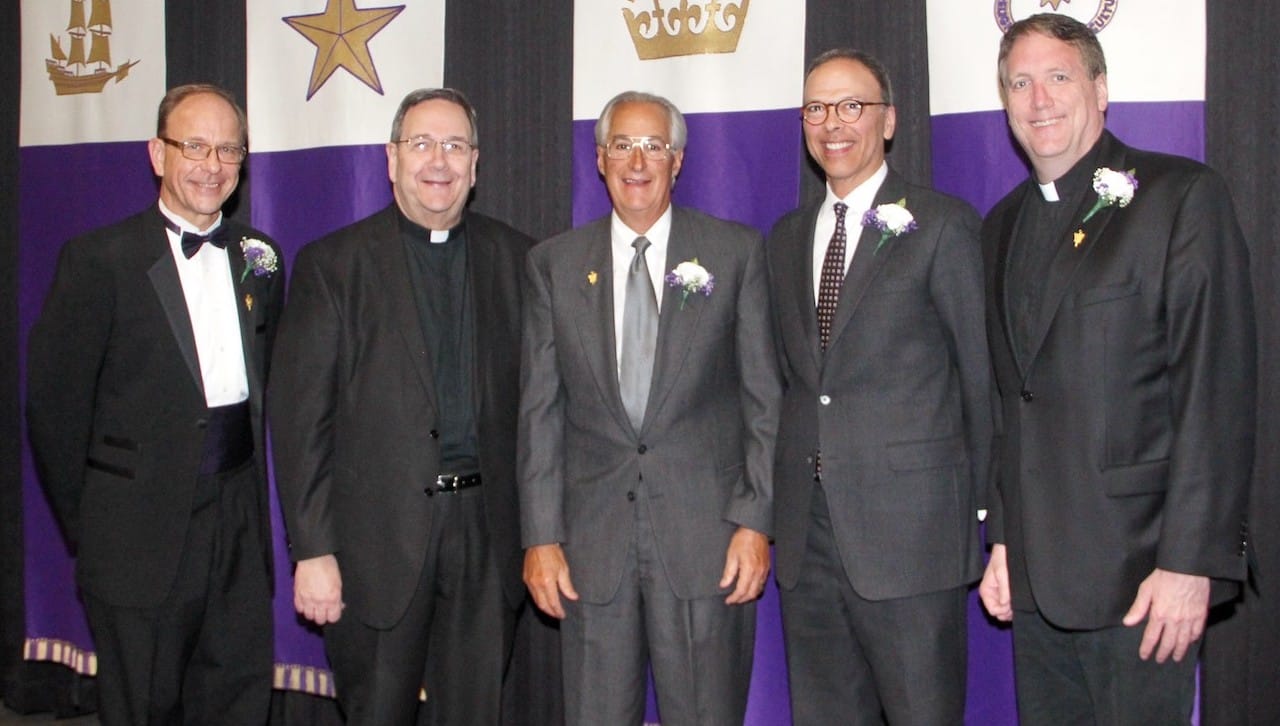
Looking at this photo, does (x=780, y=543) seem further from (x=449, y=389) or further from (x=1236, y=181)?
(x=1236, y=181)

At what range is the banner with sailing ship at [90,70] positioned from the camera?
4.61 m

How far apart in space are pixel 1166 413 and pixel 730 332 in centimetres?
105

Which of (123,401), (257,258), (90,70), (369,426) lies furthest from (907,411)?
(90,70)

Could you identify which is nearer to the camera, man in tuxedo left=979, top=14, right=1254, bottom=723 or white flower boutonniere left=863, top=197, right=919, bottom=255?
man in tuxedo left=979, top=14, right=1254, bottom=723

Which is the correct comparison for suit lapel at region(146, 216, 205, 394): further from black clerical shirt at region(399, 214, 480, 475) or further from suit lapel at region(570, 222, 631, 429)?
suit lapel at region(570, 222, 631, 429)

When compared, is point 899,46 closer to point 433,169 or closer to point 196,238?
point 433,169

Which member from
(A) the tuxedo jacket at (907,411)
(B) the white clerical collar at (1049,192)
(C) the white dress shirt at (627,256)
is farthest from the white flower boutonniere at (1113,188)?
(C) the white dress shirt at (627,256)

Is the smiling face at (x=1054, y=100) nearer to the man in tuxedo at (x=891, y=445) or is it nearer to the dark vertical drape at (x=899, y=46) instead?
the man in tuxedo at (x=891, y=445)

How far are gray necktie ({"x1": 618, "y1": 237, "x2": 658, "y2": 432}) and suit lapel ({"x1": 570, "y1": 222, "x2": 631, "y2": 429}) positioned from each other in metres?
0.03

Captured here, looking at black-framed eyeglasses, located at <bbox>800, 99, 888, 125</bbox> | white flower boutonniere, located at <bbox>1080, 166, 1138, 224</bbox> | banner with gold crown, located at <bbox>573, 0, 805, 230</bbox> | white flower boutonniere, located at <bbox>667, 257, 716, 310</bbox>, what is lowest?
white flower boutonniere, located at <bbox>667, 257, 716, 310</bbox>

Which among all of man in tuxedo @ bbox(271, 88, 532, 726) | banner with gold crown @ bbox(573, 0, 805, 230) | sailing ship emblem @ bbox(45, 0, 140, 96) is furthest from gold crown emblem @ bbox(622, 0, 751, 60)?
sailing ship emblem @ bbox(45, 0, 140, 96)

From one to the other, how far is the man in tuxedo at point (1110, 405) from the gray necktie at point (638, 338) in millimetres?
871

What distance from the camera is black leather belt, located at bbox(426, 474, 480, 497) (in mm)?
2971

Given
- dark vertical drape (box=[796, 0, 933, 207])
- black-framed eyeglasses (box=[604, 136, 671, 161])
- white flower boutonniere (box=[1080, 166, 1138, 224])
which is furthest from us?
dark vertical drape (box=[796, 0, 933, 207])
